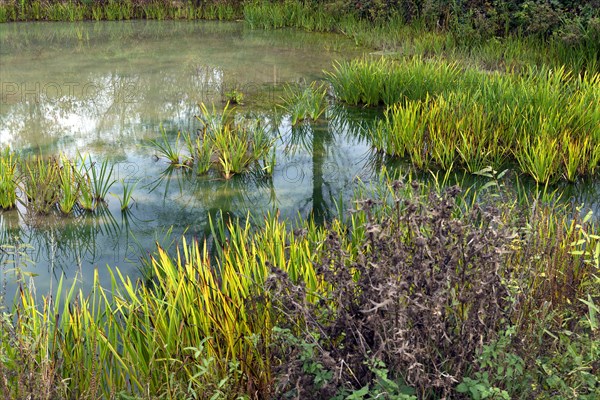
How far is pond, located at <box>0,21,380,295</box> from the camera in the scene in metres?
3.84

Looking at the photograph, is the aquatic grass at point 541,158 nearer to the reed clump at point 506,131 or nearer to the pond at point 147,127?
the reed clump at point 506,131

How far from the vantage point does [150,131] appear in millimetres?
6070

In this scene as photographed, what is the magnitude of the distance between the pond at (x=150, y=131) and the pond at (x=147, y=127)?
0.05 feet

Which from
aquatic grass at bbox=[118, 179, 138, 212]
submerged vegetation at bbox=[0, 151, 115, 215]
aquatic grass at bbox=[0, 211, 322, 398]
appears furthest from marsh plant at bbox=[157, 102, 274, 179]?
aquatic grass at bbox=[0, 211, 322, 398]

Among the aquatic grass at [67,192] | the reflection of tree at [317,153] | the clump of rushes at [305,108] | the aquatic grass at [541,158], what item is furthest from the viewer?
the clump of rushes at [305,108]

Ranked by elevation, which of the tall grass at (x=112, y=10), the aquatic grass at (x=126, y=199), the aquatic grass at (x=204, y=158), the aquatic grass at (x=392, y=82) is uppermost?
the tall grass at (x=112, y=10)

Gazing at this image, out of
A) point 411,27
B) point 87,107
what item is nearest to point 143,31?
point 411,27

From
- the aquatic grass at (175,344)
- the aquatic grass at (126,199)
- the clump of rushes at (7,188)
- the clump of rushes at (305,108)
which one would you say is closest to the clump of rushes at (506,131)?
the clump of rushes at (305,108)

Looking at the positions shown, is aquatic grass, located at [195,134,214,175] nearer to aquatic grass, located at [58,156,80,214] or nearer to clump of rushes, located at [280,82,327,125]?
aquatic grass, located at [58,156,80,214]

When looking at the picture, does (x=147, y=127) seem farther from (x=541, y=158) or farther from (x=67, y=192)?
(x=541, y=158)

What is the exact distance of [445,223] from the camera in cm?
188

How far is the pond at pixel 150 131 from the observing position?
3.81m

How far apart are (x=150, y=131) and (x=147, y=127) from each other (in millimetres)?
165

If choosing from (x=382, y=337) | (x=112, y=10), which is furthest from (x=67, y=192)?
(x=112, y=10)
